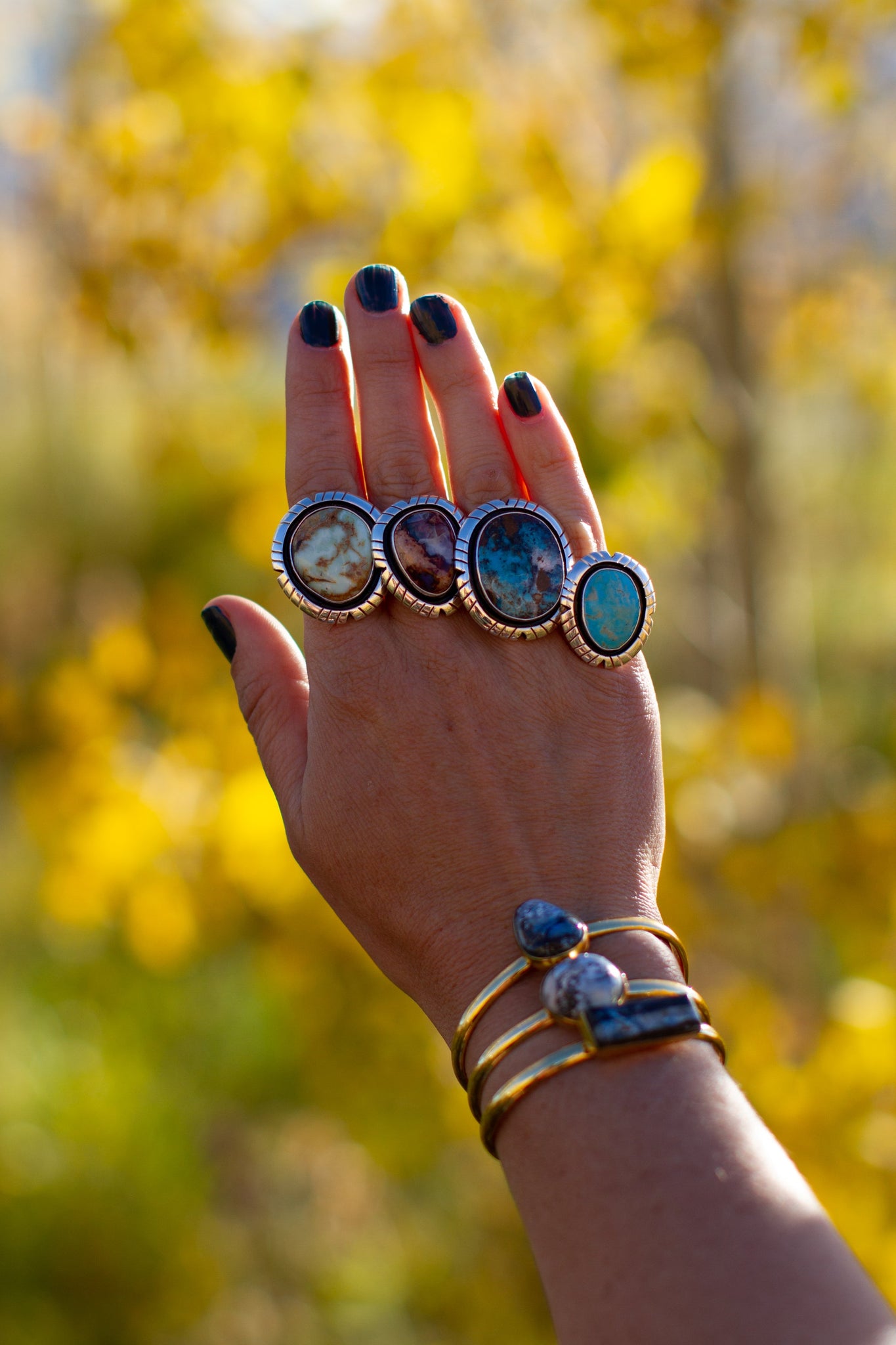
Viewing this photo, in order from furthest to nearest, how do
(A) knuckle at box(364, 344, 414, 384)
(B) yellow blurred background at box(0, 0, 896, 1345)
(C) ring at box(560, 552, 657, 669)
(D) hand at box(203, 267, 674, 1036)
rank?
(B) yellow blurred background at box(0, 0, 896, 1345)
(A) knuckle at box(364, 344, 414, 384)
(C) ring at box(560, 552, 657, 669)
(D) hand at box(203, 267, 674, 1036)

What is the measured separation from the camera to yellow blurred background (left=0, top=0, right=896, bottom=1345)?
5.97ft

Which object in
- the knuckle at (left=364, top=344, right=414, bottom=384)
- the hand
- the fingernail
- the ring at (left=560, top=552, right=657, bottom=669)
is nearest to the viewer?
the hand

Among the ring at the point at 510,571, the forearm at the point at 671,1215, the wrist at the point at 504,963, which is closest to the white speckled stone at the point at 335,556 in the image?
the ring at the point at 510,571

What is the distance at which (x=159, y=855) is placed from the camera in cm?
202

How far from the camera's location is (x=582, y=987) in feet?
2.64

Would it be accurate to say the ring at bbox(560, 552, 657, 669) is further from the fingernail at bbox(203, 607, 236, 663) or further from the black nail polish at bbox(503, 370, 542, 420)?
the fingernail at bbox(203, 607, 236, 663)

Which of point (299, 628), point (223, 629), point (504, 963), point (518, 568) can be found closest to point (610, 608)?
point (518, 568)

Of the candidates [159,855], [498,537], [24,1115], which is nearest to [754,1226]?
[498,537]

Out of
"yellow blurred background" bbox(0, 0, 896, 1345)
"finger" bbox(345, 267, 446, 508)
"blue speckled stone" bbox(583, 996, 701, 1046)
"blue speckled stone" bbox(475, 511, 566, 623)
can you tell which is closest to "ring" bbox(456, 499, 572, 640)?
"blue speckled stone" bbox(475, 511, 566, 623)

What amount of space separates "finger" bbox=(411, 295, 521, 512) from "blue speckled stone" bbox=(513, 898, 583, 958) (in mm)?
531

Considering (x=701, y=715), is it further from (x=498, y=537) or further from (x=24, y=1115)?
(x=24, y=1115)

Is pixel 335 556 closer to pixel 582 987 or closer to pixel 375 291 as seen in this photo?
pixel 375 291

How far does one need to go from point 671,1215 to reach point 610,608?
634 mm

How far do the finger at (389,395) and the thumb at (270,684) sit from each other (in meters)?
0.26
